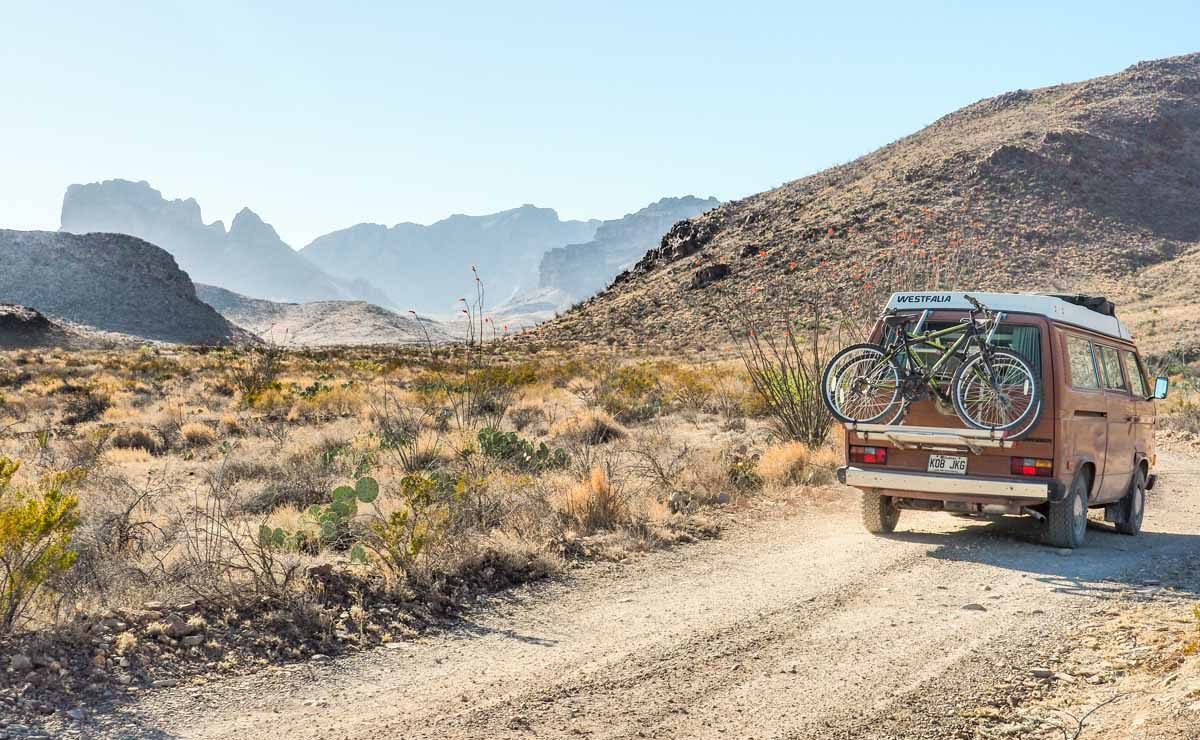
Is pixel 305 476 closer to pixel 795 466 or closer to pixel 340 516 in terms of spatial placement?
pixel 340 516

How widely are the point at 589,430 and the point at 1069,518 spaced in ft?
30.0

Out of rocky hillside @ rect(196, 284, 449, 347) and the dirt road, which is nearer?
the dirt road

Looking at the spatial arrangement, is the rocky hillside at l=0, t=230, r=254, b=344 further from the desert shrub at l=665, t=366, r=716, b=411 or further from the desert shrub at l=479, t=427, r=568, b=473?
the desert shrub at l=479, t=427, r=568, b=473

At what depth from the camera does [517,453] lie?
1225cm

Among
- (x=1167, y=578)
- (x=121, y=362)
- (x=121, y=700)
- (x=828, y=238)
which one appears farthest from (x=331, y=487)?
(x=828, y=238)

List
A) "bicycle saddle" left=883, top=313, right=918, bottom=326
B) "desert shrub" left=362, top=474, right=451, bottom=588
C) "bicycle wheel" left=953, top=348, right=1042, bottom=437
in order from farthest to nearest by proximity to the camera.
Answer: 1. "bicycle saddle" left=883, top=313, right=918, bottom=326
2. "bicycle wheel" left=953, top=348, right=1042, bottom=437
3. "desert shrub" left=362, top=474, right=451, bottom=588

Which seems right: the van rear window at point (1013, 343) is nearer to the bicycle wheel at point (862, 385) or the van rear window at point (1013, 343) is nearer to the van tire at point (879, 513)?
the bicycle wheel at point (862, 385)

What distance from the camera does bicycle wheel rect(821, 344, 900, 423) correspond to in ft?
26.9

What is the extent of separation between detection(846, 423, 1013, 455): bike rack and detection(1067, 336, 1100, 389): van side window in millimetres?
1057

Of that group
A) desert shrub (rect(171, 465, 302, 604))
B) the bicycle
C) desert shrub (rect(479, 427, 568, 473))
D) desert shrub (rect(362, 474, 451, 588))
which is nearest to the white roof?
the bicycle

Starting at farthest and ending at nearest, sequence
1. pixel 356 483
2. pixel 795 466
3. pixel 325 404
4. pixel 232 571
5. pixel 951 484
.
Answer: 1. pixel 325 404
2. pixel 795 466
3. pixel 356 483
4. pixel 951 484
5. pixel 232 571

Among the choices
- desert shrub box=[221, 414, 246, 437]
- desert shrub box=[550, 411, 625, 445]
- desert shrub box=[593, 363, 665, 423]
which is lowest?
desert shrub box=[221, 414, 246, 437]

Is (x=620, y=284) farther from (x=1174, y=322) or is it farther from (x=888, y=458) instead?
(x=888, y=458)

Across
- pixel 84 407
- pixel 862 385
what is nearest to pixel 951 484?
pixel 862 385
